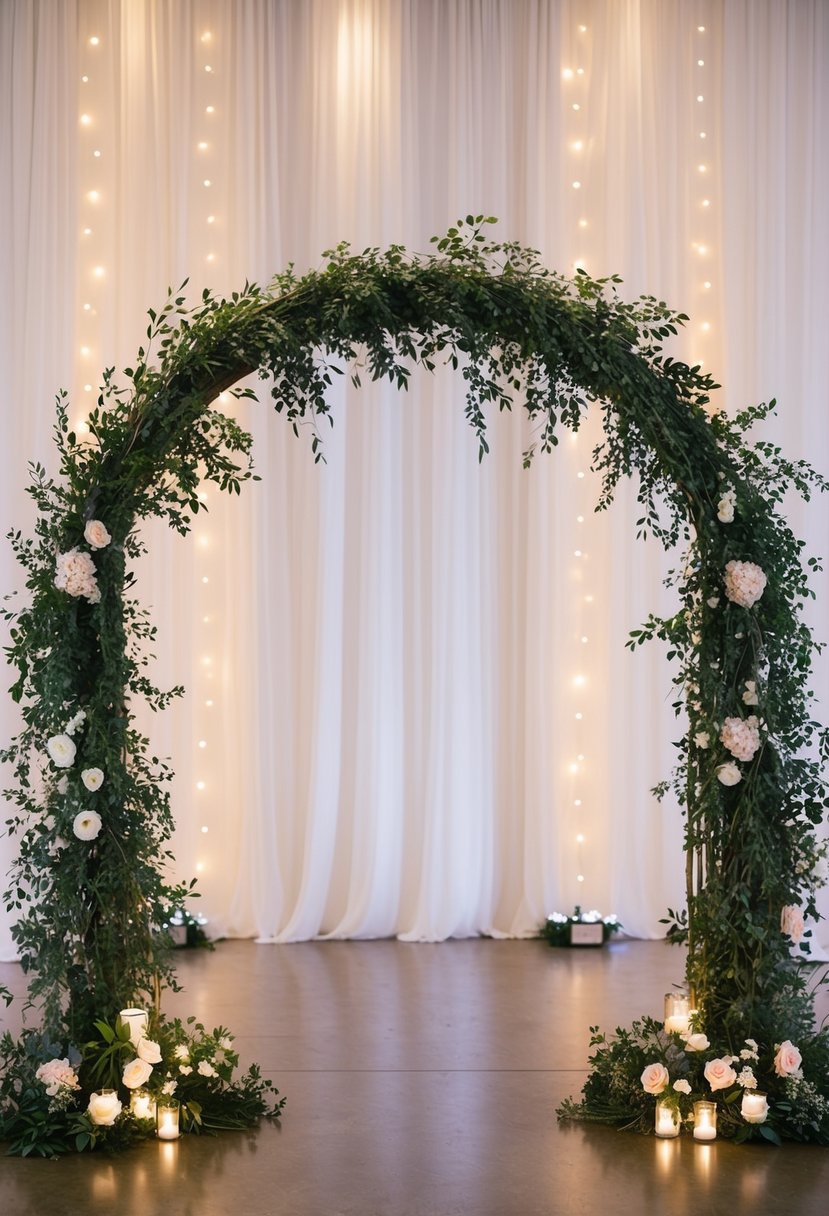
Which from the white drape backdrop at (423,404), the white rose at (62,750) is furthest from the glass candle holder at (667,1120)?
the white drape backdrop at (423,404)

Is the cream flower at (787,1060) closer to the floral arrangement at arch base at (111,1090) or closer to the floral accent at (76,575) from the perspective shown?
the floral arrangement at arch base at (111,1090)

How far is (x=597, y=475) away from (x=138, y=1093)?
11.8ft

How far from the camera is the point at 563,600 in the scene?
6.43 m

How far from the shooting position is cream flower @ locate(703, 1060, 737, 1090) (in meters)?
3.90

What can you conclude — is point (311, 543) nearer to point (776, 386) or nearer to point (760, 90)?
point (776, 386)

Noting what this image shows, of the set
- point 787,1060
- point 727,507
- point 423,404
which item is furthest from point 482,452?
point 423,404

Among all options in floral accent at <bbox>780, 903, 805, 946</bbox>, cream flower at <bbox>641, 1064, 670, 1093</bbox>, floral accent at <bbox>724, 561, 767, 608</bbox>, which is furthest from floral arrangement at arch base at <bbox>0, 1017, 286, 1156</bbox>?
floral accent at <bbox>724, 561, 767, 608</bbox>

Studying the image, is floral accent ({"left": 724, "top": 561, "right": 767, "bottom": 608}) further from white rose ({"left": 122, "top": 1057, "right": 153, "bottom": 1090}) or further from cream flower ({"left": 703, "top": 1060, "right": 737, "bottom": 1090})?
white rose ({"left": 122, "top": 1057, "right": 153, "bottom": 1090})

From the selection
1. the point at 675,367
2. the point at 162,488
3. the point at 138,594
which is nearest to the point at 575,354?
the point at 675,367

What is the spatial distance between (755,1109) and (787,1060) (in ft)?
0.55

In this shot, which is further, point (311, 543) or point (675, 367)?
point (311, 543)

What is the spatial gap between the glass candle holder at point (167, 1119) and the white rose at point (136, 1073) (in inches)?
4.1

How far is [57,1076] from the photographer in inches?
149

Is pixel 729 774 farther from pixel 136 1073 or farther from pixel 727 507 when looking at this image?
pixel 136 1073
